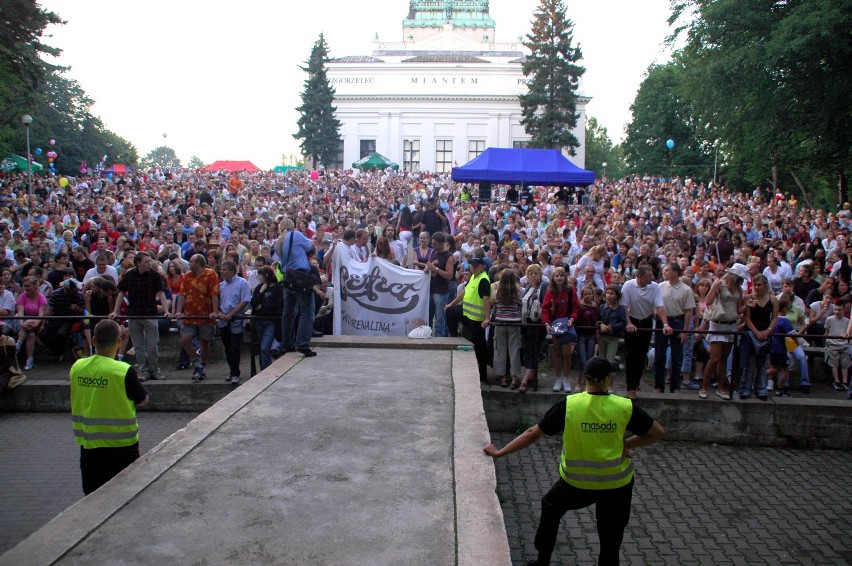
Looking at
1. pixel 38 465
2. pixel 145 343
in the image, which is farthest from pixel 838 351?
pixel 38 465

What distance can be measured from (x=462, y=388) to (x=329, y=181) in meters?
41.7

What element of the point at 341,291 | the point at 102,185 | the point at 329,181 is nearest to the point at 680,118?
the point at 329,181

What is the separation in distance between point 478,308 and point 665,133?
6146 centimetres

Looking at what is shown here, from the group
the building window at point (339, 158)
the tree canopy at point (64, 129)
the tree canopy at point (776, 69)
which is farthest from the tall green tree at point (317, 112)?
the tree canopy at point (776, 69)

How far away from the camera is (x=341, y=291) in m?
12.2

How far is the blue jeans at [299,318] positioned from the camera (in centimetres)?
989

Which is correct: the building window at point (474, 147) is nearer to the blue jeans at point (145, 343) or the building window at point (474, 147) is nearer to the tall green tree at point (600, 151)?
the tall green tree at point (600, 151)

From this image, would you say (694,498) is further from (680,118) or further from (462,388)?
(680,118)

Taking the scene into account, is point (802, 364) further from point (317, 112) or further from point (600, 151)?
point (600, 151)

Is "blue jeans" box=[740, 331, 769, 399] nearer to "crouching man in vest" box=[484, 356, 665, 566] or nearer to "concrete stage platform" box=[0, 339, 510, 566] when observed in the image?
"concrete stage platform" box=[0, 339, 510, 566]

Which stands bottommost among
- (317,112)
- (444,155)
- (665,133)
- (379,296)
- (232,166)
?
(379,296)

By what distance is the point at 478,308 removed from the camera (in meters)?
10.6

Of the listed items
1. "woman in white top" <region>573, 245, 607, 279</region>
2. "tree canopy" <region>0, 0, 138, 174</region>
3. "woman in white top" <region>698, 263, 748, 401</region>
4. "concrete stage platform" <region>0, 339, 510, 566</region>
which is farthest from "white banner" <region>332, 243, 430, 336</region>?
"tree canopy" <region>0, 0, 138, 174</region>

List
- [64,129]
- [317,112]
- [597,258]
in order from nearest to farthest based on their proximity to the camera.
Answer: [597,258], [64,129], [317,112]
